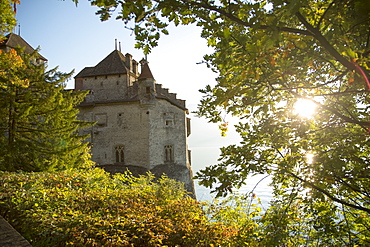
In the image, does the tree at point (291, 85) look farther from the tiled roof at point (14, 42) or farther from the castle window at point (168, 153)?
the tiled roof at point (14, 42)

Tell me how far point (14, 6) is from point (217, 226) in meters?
8.90

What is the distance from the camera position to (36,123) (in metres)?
13.9

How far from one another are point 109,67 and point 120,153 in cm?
850

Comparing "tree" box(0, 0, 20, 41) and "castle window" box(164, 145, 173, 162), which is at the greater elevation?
"tree" box(0, 0, 20, 41)

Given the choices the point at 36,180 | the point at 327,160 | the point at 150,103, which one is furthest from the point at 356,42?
the point at 150,103

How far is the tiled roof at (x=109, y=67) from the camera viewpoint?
1108 inches

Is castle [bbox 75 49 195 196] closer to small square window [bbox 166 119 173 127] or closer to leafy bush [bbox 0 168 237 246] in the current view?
small square window [bbox 166 119 173 127]

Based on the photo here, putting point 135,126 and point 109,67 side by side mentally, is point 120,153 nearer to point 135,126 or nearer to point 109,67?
point 135,126

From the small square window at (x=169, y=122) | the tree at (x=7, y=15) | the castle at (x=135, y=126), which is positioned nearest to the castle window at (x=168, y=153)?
the castle at (x=135, y=126)

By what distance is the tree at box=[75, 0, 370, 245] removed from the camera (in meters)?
2.66

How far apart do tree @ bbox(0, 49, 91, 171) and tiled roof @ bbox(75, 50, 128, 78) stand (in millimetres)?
13039

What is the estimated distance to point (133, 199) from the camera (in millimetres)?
6062

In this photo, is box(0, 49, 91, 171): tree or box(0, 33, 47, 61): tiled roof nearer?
box(0, 49, 91, 171): tree

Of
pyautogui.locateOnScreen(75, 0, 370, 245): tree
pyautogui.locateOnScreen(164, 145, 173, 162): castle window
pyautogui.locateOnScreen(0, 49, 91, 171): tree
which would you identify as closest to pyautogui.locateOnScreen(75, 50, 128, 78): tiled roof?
pyautogui.locateOnScreen(164, 145, 173, 162): castle window
